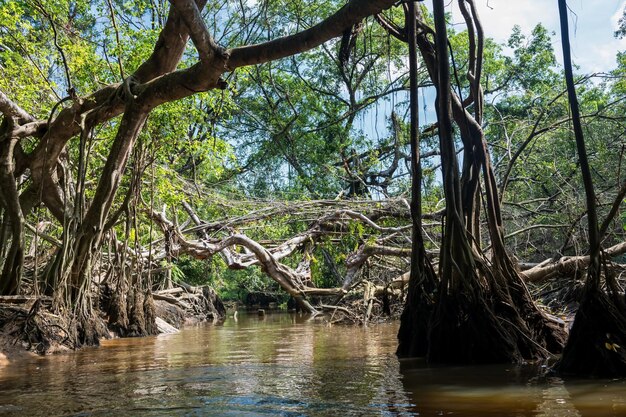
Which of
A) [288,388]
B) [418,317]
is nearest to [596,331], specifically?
[418,317]

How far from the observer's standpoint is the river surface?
2.90 meters

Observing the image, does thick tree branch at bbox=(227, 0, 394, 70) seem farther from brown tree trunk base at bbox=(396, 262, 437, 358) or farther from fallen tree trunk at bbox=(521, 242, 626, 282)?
fallen tree trunk at bbox=(521, 242, 626, 282)

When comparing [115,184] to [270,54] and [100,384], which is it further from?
[100,384]

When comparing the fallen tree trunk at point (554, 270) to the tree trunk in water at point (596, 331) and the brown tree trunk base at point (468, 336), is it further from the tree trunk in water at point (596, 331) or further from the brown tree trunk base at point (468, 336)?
the tree trunk in water at point (596, 331)

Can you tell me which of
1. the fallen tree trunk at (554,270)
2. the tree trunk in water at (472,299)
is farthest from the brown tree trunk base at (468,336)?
the fallen tree trunk at (554,270)

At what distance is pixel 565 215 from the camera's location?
1063 cm

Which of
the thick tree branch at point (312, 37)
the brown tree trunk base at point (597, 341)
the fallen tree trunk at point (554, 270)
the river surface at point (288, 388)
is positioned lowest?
the river surface at point (288, 388)

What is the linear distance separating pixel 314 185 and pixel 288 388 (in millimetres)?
14189

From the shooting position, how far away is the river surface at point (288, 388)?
9.52 feet

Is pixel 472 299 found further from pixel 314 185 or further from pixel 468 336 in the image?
pixel 314 185

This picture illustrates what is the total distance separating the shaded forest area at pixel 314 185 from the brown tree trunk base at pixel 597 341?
0.01 metres

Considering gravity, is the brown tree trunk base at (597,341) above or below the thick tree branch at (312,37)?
below

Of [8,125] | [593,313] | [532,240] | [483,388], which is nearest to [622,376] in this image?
[593,313]

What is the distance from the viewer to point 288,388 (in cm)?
367
